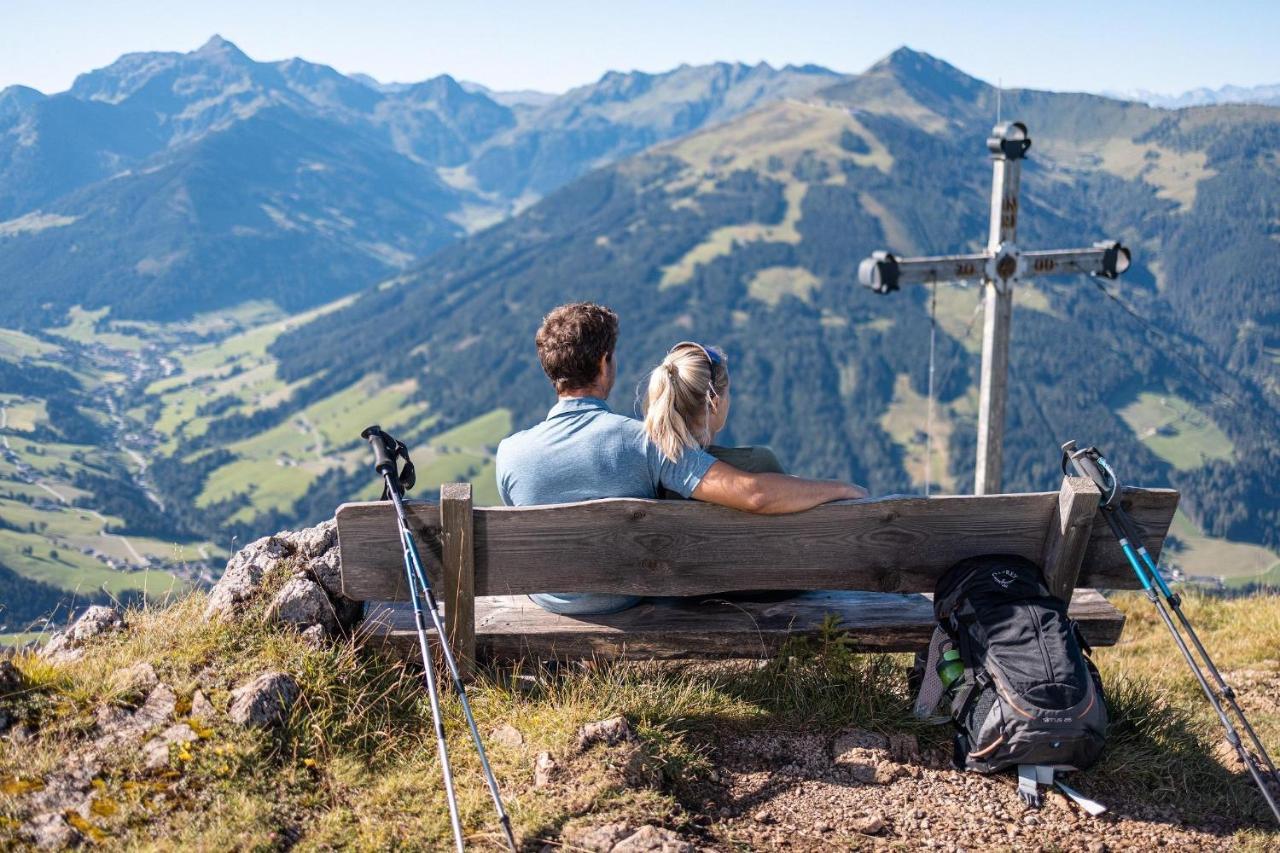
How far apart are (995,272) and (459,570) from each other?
33.3ft

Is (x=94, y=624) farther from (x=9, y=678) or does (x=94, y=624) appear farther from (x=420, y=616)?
(x=420, y=616)

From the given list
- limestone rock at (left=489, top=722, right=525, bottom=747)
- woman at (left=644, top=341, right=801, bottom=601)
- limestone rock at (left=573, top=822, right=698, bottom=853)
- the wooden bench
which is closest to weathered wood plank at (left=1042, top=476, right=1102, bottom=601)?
the wooden bench

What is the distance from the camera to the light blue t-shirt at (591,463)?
4973mm

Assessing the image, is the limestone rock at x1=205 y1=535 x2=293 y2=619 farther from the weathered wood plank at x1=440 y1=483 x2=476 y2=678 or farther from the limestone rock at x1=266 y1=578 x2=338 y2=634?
the weathered wood plank at x1=440 y1=483 x2=476 y2=678

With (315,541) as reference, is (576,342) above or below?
above

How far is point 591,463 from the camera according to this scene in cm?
505

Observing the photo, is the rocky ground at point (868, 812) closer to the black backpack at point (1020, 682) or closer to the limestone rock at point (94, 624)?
the black backpack at point (1020, 682)

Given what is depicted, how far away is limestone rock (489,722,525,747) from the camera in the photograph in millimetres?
4578

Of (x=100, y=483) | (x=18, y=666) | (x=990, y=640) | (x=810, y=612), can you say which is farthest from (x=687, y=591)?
(x=100, y=483)

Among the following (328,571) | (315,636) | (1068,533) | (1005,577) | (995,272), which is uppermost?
(995,272)

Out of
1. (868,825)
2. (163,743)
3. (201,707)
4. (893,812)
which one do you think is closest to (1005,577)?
(893,812)

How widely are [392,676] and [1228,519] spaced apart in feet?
582

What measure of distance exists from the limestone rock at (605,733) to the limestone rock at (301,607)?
1.58 m

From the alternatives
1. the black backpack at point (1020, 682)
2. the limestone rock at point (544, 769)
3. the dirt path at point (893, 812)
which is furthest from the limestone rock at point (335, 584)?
the black backpack at point (1020, 682)
